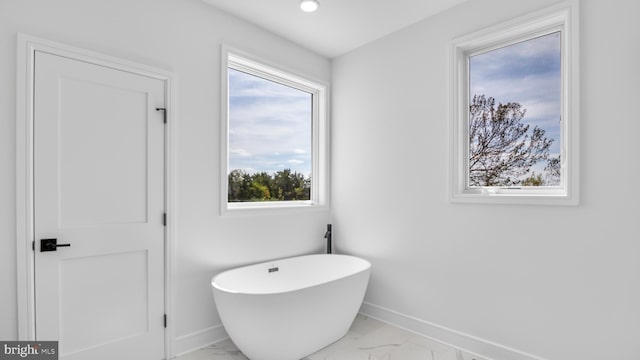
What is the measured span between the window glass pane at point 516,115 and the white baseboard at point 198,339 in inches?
92.0

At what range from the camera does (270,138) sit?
3.13m

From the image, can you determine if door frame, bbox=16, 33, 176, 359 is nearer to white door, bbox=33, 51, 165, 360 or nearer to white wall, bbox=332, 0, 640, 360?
white door, bbox=33, 51, 165, 360

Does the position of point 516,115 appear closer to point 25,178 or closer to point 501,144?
point 501,144

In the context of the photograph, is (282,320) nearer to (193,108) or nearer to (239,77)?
(193,108)

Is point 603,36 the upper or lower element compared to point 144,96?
upper


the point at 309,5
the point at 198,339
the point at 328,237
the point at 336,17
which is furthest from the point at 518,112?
the point at 198,339

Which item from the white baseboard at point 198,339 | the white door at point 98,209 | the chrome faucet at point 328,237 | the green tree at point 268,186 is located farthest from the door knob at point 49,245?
the chrome faucet at point 328,237

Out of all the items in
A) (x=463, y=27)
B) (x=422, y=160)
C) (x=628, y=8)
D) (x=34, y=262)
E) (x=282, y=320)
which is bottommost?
(x=282, y=320)

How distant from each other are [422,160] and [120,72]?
2323 mm

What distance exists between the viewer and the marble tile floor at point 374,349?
2281 millimetres

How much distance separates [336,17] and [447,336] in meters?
2.74

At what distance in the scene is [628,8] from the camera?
1788 mm

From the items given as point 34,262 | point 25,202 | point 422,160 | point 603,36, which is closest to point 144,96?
point 25,202

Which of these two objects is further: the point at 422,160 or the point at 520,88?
the point at 422,160
